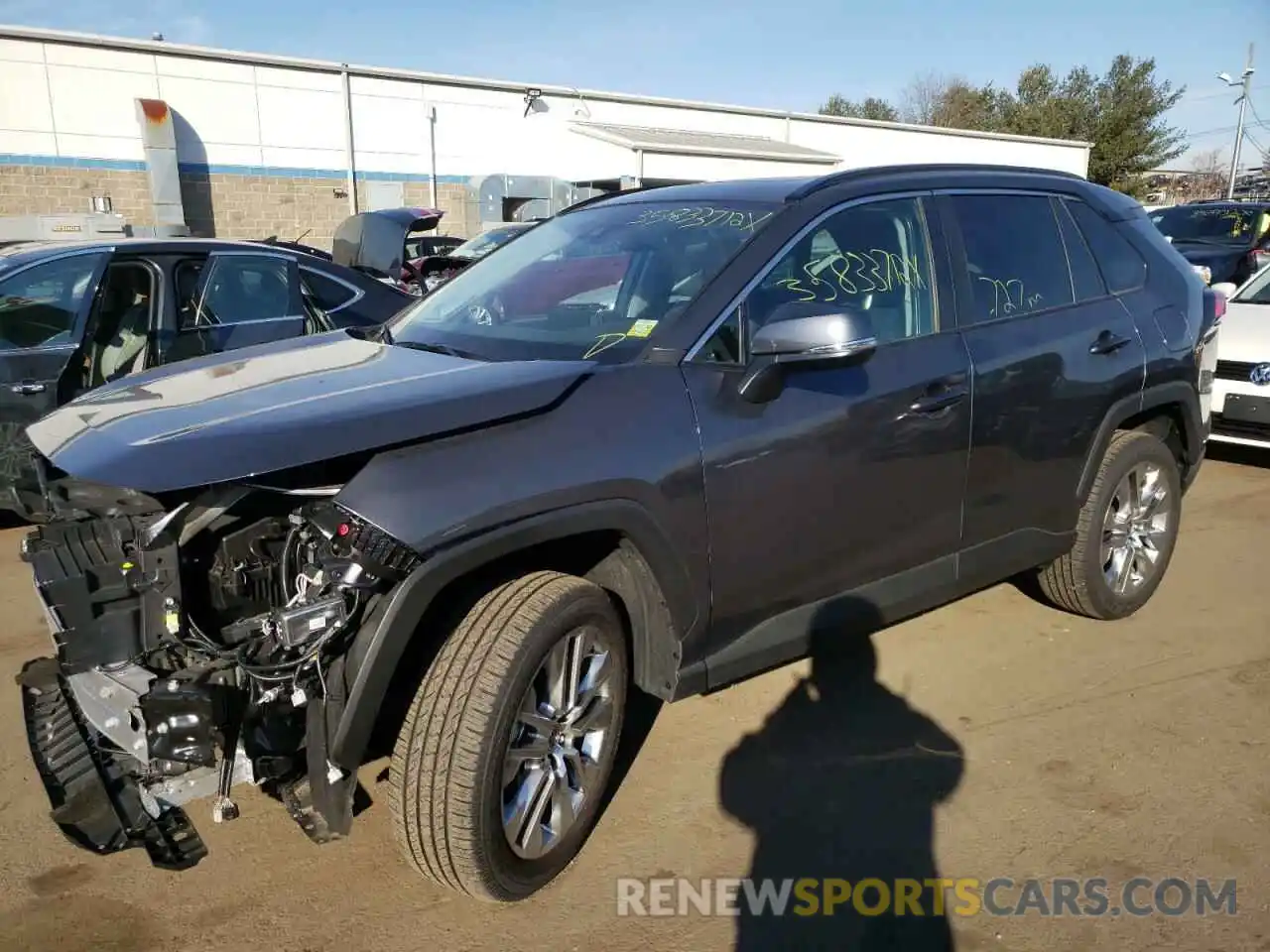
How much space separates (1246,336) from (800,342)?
5.66 m

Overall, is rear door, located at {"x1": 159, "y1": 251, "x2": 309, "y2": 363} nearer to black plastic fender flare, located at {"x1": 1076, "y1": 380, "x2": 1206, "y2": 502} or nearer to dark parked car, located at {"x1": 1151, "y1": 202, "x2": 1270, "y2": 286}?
black plastic fender flare, located at {"x1": 1076, "y1": 380, "x2": 1206, "y2": 502}

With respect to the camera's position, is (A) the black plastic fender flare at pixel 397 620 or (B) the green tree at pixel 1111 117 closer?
(A) the black plastic fender flare at pixel 397 620

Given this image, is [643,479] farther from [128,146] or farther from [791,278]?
[128,146]

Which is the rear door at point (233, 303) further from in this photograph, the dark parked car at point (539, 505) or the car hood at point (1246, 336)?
the car hood at point (1246, 336)

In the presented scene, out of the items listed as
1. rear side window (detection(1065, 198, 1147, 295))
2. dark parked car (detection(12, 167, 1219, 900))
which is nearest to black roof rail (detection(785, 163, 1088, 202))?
dark parked car (detection(12, 167, 1219, 900))

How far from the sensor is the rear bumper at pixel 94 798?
7.64ft

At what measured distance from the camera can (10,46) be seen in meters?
18.8

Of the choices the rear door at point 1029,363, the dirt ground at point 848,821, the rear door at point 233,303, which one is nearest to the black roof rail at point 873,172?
the rear door at point 1029,363

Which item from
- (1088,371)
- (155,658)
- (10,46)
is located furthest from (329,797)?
(10,46)

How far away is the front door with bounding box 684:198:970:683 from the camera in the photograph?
2.78 m

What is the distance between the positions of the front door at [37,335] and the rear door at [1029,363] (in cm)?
458

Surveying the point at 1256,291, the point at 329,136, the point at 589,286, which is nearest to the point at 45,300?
the point at 589,286

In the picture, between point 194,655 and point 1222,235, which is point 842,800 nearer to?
point 194,655

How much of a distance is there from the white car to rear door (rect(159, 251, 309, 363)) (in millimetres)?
6248
